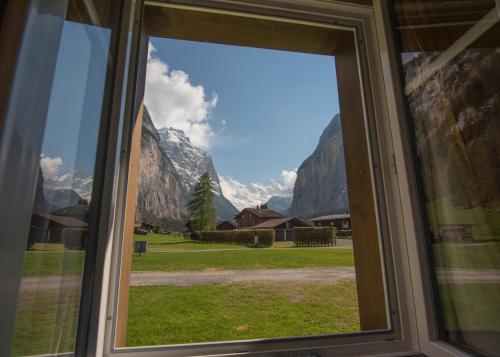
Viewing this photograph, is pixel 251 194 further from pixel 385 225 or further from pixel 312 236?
pixel 385 225

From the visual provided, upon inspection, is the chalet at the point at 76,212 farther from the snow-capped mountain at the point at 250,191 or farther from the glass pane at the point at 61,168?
the snow-capped mountain at the point at 250,191

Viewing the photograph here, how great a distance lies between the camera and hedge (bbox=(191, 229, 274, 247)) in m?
1.80

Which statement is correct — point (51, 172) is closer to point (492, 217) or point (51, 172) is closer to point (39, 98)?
point (39, 98)

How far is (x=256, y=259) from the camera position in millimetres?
2074

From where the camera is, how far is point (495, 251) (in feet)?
2.05

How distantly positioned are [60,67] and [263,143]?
Answer: 161cm

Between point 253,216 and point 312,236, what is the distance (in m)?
0.44

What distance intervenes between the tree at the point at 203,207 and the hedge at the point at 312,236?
2.00ft

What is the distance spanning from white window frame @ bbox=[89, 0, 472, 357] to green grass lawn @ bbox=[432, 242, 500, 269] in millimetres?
51

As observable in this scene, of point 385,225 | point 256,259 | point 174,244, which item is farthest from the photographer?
point 256,259

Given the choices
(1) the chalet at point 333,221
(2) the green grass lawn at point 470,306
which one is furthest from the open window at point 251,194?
(2) the green grass lawn at point 470,306

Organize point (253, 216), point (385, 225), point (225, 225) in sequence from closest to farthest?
point (385, 225) < point (225, 225) < point (253, 216)

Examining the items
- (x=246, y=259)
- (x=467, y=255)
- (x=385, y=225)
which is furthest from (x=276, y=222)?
(x=467, y=255)

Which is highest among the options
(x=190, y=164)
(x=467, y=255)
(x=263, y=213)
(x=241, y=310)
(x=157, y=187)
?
(x=190, y=164)
